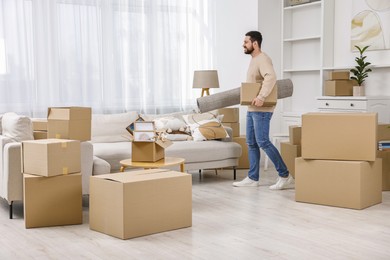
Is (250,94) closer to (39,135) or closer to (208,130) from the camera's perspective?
(208,130)

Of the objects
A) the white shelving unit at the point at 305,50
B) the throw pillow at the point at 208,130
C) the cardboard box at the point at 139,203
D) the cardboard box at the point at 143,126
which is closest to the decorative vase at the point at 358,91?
the white shelving unit at the point at 305,50

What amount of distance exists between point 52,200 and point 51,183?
0.13 meters

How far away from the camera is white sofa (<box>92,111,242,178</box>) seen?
5945 mm

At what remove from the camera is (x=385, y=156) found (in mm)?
5750

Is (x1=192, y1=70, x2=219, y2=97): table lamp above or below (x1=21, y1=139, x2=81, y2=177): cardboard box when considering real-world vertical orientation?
above

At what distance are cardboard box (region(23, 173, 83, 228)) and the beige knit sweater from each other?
6.58ft

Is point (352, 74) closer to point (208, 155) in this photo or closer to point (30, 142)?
point (208, 155)

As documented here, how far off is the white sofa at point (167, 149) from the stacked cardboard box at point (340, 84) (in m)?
1.22

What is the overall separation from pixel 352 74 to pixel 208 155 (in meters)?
1.99

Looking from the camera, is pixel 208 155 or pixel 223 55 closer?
pixel 208 155

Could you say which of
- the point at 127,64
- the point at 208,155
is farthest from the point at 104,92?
the point at 208,155

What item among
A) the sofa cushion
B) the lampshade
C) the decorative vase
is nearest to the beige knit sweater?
the decorative vase

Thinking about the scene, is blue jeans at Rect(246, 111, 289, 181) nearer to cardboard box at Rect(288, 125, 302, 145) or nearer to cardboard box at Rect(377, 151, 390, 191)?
cardboard box at Rect(288, 125, 302, 145)

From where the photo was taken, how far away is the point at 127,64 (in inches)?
291
